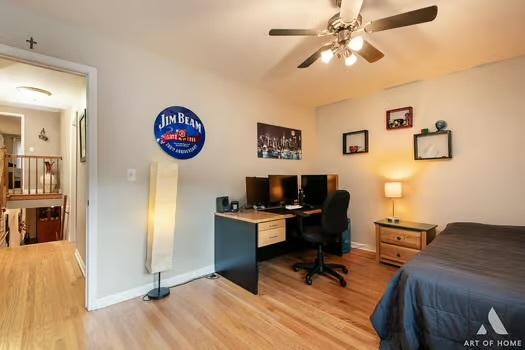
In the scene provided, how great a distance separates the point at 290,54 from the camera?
255 centimetres

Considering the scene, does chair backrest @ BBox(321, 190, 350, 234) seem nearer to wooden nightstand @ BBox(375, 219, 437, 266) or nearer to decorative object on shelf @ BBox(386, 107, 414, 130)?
wooden nightstand @ BBox(375, 219, 437, 266)

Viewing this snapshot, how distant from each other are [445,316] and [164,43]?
2.96 metres

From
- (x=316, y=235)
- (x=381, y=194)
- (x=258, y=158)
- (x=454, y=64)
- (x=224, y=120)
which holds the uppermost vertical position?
(x=454, y=64)

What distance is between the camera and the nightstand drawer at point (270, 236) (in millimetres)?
2478

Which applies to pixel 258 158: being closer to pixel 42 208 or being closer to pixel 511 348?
pixel 511 348

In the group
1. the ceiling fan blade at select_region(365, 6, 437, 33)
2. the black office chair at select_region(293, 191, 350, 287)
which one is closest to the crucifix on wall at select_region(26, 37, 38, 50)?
the ceiling fan blade at select_region(365, 6, 437, 33)

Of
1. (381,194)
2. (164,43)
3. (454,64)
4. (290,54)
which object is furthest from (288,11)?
(381,194)

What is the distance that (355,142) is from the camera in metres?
3.96

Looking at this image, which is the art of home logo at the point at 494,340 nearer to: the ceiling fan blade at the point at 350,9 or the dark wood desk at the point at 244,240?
the dark wood desk at the point at 244,240

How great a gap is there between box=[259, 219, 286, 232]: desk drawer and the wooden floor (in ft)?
2.08

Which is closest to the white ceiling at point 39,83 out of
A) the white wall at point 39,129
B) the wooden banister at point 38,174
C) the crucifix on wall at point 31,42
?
the crucifix on wall at point 31,42

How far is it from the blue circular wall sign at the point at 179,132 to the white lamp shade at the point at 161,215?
0.29 meters

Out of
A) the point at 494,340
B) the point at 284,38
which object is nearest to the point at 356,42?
the point at 284,38

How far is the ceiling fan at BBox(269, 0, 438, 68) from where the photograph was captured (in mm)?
1492
